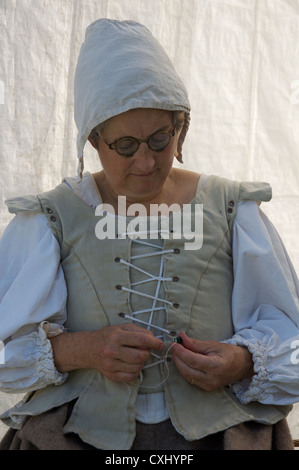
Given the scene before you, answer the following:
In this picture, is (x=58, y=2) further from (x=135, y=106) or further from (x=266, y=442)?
(x=266, y=442)

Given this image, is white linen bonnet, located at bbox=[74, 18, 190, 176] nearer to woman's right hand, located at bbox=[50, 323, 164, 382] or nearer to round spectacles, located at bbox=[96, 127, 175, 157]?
round spectacles, located at bbox=[96, 127, 175, 157]

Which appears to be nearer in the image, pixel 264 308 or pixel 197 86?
pixel 264 308

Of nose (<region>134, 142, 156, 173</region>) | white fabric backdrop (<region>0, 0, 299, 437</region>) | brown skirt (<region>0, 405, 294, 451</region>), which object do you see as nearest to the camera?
brown skirt (<region>0, 405, 294, 451</region>)

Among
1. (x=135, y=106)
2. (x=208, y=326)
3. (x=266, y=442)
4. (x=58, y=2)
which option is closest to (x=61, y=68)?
Result: (x=58, y=2)

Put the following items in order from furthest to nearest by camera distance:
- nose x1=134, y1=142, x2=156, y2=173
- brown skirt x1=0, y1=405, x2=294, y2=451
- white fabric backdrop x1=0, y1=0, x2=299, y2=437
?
white fabric backdrop x1=0, y1=0, x2=299, y2=437
nose x1=134, y1=142, x2=156, y2=173
brown skirt x1=0, y1=405, x2=294, y2=451

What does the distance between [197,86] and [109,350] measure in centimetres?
106

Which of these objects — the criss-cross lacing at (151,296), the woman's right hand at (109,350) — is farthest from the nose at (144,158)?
the woman's right hand at (109,350)

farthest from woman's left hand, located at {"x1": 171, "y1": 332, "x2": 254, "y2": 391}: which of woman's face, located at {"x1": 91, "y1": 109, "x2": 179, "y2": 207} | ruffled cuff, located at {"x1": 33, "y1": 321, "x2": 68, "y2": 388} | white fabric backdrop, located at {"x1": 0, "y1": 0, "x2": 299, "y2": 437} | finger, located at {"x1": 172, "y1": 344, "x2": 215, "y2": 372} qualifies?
white fabric backdrop, located at {"x1": 0, "y1": 0, "x2": 299, "y2": 437}

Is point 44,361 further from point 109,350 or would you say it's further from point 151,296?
point 151,296

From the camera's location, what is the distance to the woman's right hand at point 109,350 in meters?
1.65

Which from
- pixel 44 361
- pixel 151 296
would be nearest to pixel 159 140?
pixel 151 296

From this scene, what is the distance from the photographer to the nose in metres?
1.72

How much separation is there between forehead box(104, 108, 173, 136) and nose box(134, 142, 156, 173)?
0.12ft

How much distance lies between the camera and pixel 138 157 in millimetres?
1728
